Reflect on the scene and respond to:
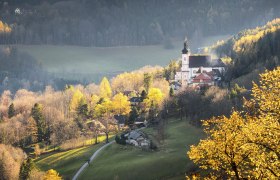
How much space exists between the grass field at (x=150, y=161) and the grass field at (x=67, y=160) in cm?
315

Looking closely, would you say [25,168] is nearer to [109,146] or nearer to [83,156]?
[83,156]

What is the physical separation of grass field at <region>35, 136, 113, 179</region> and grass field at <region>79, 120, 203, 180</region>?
10.3ft

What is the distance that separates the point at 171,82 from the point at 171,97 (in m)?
40.0

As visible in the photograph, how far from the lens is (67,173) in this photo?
70938 millimetres

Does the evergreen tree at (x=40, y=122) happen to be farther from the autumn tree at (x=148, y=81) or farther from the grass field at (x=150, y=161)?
the autumn tree at (x=148, y=81)

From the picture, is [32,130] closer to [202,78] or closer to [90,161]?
[90,161]

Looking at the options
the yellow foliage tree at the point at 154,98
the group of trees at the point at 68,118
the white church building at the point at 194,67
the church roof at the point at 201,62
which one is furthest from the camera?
the church roof at the point at 201,62

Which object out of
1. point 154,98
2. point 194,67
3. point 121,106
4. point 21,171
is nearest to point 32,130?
point 121,106

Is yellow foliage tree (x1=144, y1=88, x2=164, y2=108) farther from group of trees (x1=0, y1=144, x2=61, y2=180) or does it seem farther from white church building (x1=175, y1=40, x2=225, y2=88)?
group of trees (x1=0, y1=144, x2=61, y2=180)

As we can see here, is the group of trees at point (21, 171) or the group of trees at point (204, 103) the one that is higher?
the group of trees at point (204, 103)

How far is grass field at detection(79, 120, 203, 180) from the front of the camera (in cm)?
5906

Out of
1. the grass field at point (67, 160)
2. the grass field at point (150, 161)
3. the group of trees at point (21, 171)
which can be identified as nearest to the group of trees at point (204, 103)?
the grass field at point (150, 161)

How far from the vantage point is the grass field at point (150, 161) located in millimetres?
59062

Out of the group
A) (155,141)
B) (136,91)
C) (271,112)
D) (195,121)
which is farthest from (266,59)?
(271,112)
